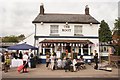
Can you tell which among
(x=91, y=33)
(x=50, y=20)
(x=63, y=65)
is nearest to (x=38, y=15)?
(x=50, y=20)

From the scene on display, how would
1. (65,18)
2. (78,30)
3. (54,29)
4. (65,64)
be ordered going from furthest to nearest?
(65,18) < (78,30) < (54,29) < (65,64)

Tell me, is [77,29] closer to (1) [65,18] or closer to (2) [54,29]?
Answer: (1) [65,18]

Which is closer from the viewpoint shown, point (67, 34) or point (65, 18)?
point (67, 34)

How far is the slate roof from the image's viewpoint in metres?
32.6

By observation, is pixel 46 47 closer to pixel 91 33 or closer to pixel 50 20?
pixel 50 20

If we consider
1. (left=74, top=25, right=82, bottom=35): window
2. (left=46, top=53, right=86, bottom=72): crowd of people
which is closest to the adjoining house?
(left=74, top=25, right=82, bottom=35): window

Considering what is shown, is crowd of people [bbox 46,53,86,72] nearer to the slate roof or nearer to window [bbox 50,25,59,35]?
window [bbox 50,25,59,35]

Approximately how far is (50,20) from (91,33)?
5.43 metres

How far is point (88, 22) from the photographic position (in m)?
32.7

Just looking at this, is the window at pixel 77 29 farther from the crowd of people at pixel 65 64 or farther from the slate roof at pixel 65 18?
the crowd of people at pixel 65 64

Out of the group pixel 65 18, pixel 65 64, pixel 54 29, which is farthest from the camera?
pixel 65 18

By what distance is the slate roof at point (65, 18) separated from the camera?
32.6 metres

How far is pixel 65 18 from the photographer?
3388 centimetres

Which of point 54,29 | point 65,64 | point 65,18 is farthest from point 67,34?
point 65,64
